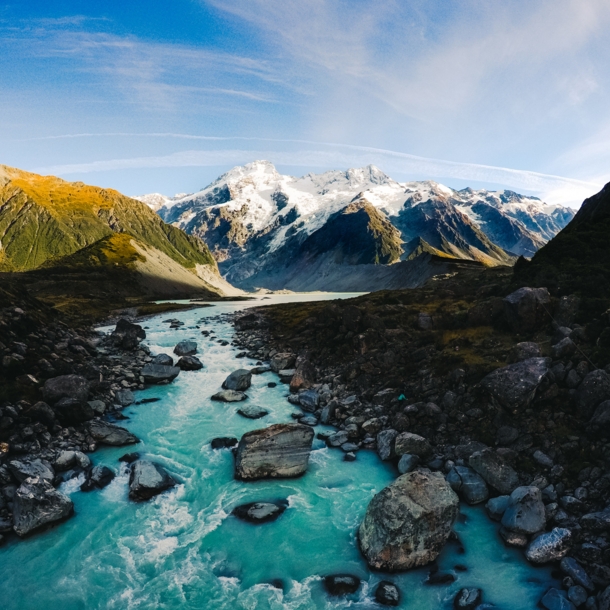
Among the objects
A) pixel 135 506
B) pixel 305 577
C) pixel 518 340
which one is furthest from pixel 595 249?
pixel 135 506

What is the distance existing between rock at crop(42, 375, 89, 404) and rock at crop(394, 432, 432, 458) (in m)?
19.5

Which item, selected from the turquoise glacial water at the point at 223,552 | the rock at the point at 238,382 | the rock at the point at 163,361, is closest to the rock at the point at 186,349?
the rock at the point at 163,361

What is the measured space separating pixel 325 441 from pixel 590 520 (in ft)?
43.8

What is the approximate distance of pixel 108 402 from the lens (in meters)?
27.7

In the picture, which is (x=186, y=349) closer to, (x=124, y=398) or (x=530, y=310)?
(x=124, y=398)

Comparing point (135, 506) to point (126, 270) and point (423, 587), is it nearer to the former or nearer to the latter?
point (423, 587)

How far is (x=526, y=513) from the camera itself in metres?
15.7

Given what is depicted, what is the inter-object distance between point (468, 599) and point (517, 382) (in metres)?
12.2

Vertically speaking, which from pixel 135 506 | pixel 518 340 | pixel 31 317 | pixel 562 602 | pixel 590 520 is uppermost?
pixel 518 340

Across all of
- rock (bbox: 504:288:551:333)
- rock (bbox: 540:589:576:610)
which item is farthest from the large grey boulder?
rock (bbox: 504:288:551:333)

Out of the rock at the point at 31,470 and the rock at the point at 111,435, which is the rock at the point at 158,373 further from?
the rock at the point at 31,470

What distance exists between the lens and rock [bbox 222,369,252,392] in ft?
107

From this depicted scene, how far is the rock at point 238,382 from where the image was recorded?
3259 cm

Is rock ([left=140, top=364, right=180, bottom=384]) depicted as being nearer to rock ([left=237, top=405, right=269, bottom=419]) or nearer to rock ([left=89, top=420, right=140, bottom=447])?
rock ([left=237, top=405, right=269, bottom=419])
